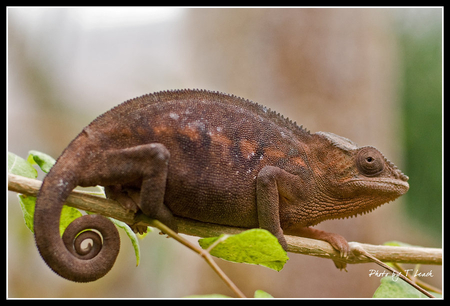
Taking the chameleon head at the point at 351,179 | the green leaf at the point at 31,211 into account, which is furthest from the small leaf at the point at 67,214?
the chameleon head at the point at 351,179

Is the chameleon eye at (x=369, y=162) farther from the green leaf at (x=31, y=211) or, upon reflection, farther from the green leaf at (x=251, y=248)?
the green leaf at (x=31, y=211)

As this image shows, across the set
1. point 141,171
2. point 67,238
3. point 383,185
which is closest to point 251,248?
point 141,171

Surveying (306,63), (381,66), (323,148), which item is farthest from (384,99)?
(323,148)

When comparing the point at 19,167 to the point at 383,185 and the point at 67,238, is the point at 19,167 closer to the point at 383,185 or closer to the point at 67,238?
the point at 67,238

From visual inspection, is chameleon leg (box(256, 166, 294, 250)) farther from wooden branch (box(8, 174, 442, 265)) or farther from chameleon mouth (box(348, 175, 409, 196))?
chameleon mouth (box(348, 175, 409, 196))

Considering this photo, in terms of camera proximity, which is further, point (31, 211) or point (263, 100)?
point (263, 100)

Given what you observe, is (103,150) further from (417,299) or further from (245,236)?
(417,299)

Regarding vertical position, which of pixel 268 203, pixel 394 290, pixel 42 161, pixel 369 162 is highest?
pixel 369 162

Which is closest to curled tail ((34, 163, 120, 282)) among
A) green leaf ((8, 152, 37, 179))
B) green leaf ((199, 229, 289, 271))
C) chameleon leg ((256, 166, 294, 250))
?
green leaf ((8, 152, 37, 179))
